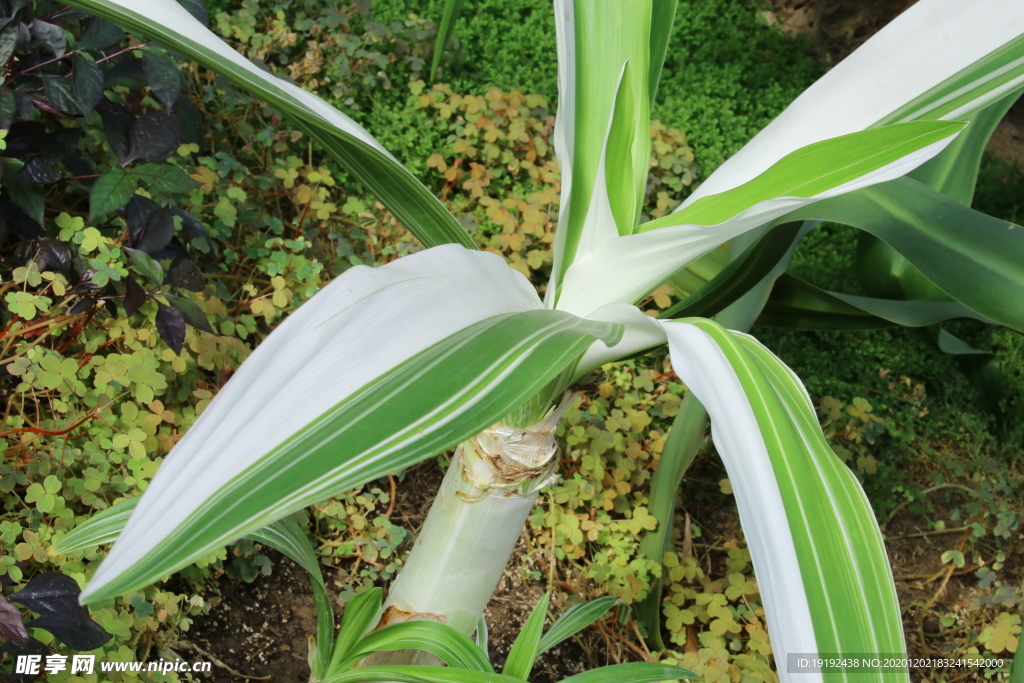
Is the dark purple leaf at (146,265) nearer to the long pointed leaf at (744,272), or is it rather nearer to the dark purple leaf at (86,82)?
the dark purple leaf at (86,82)

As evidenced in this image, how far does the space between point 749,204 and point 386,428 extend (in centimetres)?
32

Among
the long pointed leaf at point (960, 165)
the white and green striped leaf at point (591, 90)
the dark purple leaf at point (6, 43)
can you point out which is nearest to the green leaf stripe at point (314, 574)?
the white and green striped leaf at point (591, 90)

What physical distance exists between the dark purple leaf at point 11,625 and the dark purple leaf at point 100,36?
27.0 inches

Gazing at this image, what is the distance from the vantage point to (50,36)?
953 millimetres

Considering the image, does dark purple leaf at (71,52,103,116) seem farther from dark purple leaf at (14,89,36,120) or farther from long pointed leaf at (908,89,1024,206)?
long pointed leaf at (908,89,1024,206)

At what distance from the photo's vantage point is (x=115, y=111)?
1098 millimetres

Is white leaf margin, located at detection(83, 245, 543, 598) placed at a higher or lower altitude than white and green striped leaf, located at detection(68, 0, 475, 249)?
lower

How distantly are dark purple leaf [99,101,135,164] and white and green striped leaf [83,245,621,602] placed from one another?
2.79ft

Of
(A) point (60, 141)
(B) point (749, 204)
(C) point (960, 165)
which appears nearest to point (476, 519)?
(B) point (749, 204)

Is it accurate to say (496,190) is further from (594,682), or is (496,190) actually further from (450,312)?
(450,312)

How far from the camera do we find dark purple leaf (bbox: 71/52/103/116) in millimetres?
982

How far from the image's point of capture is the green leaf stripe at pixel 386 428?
31 centimetres

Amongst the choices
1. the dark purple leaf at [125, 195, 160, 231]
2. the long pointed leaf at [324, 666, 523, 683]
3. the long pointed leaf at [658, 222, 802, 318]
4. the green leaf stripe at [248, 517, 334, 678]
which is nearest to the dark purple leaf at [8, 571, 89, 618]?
the green leaf stripe at [248, 517, 334, 678]

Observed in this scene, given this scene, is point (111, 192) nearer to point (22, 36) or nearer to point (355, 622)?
point (22, 36)
